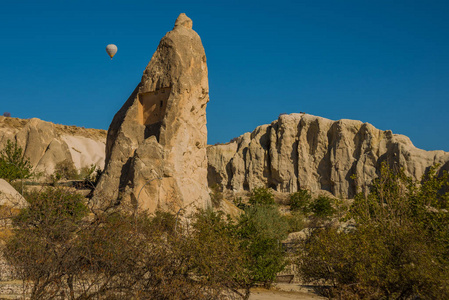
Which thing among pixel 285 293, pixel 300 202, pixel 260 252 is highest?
pixel 300 202

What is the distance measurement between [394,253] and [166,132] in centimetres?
1650

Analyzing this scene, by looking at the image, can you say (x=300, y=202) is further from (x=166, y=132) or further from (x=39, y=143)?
(x=39, y=143)

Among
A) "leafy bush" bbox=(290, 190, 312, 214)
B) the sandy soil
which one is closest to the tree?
the sandy soil

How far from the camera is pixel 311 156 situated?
50.5m

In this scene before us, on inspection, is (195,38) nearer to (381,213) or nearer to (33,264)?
(381,213)

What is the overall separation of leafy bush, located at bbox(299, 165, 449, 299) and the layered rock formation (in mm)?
12972

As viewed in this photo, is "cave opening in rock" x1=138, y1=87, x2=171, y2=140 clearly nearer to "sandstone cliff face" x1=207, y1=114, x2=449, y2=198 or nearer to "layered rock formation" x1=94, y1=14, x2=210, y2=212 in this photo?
"layered rock formation" x1=94, y1=14, x2=210, y2=212

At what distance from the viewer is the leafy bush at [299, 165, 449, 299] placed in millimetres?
9117

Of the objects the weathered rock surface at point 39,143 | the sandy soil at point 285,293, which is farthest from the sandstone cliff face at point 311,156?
the sandy soil at point 285,293

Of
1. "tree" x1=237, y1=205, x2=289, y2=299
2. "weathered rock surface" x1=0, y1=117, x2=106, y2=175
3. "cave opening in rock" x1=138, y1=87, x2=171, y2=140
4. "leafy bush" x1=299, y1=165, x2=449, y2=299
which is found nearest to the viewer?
"leafy bush" x1=299, y1=165, x2=449, y2=299

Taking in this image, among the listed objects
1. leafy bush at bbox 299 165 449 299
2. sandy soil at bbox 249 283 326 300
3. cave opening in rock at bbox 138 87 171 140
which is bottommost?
sandy soil at bbox 249 283 326 300

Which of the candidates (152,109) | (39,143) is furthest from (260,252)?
(39,143)

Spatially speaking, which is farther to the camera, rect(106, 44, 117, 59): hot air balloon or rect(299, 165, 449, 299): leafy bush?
rect(106, 44, 117, 59): hot air balloon

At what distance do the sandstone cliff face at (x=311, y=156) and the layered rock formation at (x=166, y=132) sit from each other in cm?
2378
